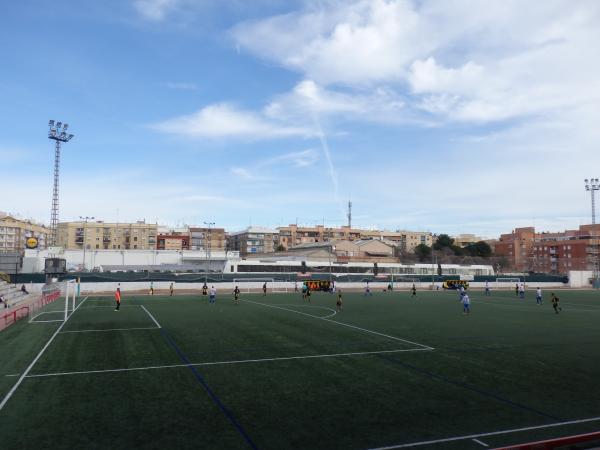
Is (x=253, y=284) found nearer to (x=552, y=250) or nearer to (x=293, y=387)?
(x=293, y=387)

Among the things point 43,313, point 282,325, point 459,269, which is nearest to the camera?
point 282,325

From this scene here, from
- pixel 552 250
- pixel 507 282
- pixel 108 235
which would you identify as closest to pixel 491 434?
pixel 507 282

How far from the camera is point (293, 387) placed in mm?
14695

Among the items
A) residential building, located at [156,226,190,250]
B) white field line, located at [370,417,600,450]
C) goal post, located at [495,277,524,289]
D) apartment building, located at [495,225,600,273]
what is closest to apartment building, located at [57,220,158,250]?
residential building, located at [156,226,190,250]

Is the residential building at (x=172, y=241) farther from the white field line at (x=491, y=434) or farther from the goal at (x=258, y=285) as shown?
the white field line at (x=491, y=434)

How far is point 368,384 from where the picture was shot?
15.1 m

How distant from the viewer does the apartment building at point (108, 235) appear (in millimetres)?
156125

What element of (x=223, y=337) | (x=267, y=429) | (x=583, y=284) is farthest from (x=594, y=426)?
(x=583, y=284)

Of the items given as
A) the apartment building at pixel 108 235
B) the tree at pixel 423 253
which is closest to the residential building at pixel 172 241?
the apartment building at pixel 108 235

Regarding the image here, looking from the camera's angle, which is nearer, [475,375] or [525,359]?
[475,375]

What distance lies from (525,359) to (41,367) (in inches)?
809

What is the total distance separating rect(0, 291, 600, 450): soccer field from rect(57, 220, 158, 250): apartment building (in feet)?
459

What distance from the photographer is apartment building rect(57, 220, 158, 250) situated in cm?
15612

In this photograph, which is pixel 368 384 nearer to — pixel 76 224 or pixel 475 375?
pixel 475 375
